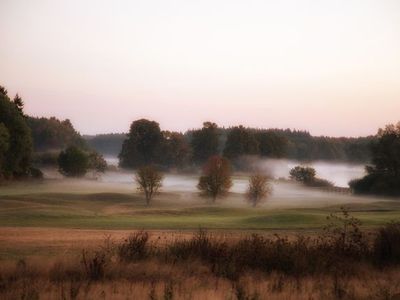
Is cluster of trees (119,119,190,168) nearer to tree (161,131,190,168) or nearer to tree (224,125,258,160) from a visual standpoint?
tree (161,131,190,168)

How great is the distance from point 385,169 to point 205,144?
51.3 m

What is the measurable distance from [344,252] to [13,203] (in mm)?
52246

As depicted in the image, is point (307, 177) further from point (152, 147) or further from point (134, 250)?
point (134, 250)

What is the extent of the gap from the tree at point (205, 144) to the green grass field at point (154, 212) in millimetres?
39465

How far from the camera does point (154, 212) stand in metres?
60.7

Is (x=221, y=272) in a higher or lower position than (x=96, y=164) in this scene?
lower

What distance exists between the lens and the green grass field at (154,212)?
1755 inches

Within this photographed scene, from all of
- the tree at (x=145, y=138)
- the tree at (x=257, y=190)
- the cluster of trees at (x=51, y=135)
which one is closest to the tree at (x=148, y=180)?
the tree at (x=257, y=190)

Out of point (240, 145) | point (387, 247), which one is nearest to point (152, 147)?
point (240, 145)

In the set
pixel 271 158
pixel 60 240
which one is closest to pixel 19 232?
pixel 60 240

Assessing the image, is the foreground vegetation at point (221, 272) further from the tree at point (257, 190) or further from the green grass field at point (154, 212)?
the tree at point (257, 190)

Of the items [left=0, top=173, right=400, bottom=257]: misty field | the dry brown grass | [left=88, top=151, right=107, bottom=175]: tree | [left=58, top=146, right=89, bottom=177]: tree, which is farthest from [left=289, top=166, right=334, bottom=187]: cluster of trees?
the dry brown grass

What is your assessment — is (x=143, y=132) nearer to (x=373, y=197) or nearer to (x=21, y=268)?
(x=373, y=197)

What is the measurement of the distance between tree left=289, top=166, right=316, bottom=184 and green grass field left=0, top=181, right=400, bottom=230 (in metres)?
20.0
